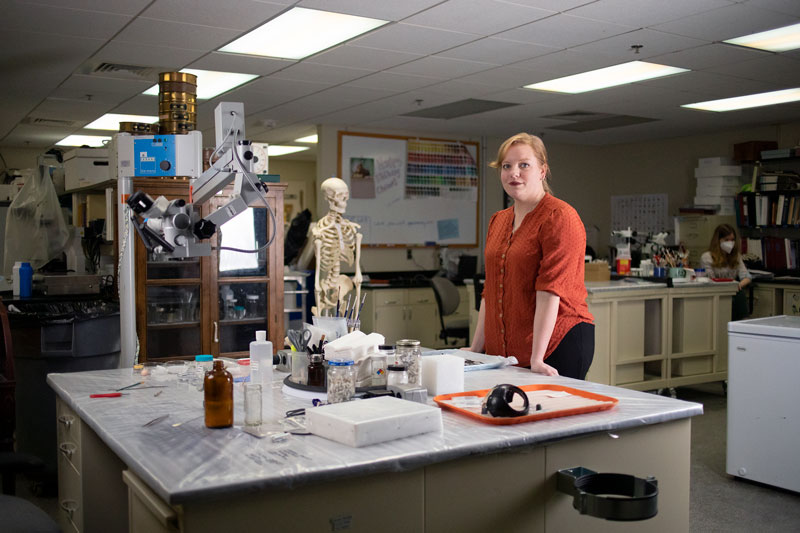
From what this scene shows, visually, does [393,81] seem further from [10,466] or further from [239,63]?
[10,466]

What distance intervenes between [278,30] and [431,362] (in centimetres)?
308

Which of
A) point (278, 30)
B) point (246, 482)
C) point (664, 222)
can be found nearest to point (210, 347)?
point (278, 30)

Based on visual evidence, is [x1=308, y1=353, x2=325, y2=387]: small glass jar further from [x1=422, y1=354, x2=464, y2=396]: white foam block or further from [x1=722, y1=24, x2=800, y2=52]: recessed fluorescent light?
[x1=722, y1=24, x2=800, y2=52]: recessed fluorescent light

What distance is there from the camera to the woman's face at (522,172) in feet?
8.54

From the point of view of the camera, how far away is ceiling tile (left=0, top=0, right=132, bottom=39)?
155 inches

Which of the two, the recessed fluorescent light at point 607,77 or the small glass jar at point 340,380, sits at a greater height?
the recessed fluorescent light at point 607,77

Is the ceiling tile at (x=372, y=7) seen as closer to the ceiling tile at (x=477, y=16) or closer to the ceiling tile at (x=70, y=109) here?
the ceiling tile at (x=477, y=16)

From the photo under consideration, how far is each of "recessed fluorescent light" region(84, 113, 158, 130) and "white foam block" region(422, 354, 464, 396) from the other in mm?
5833

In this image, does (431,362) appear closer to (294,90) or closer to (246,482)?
(246,482)

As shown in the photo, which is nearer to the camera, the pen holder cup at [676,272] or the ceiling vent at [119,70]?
the ceiling vent at [119,70]

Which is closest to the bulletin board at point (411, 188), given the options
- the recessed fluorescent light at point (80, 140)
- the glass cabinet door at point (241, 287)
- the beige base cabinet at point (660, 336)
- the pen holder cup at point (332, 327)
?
the glass cabinet door at point (241, 287)

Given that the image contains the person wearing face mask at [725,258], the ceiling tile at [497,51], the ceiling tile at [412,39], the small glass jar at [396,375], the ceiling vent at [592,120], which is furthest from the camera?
the ceiling vent at [592,120]

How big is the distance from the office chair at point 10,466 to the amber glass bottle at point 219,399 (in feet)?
1.73

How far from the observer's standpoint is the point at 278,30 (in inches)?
178
